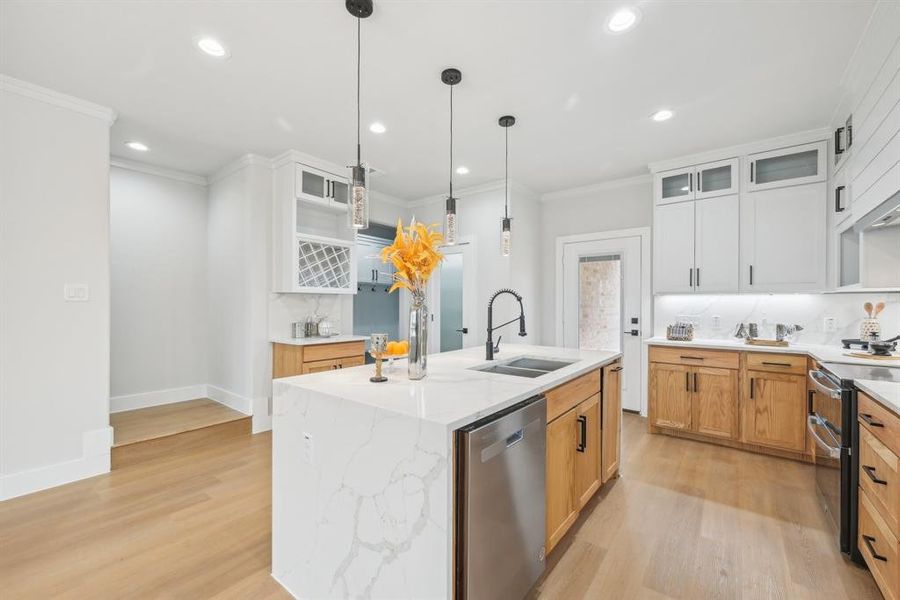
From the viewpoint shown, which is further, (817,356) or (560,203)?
(560,203)

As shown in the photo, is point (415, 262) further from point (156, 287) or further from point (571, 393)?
point (156, 287)

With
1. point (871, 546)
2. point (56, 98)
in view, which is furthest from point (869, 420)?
point (56, 98)

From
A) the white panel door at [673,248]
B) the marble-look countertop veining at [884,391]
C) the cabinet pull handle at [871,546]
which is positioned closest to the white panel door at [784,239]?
the white panel door at [673,248]

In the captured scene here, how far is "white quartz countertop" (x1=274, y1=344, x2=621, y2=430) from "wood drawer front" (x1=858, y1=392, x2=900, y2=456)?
117cm

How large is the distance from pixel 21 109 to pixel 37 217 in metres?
0.72

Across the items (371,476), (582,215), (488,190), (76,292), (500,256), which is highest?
(488,190)

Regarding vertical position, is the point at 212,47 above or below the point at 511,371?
above

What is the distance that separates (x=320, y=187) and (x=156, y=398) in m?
2.86

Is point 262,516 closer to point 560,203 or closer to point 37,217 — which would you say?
point 37,217

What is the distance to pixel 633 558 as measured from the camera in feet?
6.40

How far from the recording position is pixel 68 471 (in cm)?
276

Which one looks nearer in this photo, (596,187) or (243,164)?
(243,164)

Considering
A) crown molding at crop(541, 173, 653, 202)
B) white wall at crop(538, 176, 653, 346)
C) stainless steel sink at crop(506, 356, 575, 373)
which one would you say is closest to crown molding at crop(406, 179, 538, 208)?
crown molding at crop(541, 173, 653, 202)

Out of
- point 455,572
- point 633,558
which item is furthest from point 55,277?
point 633,558
